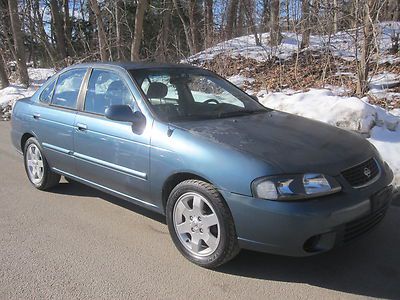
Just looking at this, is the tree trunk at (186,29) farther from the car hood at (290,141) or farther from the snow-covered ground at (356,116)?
the car hood at (290,141)

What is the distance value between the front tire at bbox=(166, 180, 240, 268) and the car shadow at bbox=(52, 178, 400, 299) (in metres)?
0.18

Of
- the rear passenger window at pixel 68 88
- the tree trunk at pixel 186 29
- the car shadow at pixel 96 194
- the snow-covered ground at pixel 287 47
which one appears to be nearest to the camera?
the car shadow at pixel 96 194

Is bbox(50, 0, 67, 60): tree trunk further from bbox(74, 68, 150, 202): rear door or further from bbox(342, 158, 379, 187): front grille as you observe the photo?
bbox(342, 158, 379, 187): front grille

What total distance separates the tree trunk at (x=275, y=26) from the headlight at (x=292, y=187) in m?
10.4

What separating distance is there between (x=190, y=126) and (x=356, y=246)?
1698 mm

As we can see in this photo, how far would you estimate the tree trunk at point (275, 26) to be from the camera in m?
13.1

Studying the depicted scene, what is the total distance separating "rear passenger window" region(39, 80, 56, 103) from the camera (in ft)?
18.1

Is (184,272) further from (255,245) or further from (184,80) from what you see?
(184,80)

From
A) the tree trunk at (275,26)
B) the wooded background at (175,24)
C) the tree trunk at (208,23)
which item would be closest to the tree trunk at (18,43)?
the wooded background at (175,24)

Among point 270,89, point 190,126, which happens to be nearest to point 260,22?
point 270,89

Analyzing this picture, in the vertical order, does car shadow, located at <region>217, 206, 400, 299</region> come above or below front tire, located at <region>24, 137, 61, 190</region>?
below

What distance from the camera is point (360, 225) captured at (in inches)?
133

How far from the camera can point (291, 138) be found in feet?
12.1

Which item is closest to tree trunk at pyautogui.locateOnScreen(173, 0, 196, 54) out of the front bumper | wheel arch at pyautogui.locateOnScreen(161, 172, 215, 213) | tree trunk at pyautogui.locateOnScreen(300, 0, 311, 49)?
tree trunk at pyautogui.locateOnScreen(300, 0, 311, 49)
